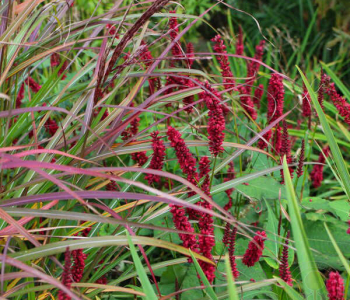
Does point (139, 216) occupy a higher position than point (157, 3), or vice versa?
point (157, 3)

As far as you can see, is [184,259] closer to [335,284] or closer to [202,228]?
[202,228]

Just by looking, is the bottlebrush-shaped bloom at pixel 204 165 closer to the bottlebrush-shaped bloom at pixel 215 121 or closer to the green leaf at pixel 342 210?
the bottlebrush-shaped bloom at pixel 215 121

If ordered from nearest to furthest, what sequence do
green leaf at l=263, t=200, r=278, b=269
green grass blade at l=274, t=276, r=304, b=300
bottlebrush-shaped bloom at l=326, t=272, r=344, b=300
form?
bottlebrush-shaped bloom at l=326, t=272, r=344, b=300, green grass blade at l=274, t=276, r=304, b=300, green leaf at l=263, t=200, r=278, b=269

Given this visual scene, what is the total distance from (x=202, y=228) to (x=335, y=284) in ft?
1.23

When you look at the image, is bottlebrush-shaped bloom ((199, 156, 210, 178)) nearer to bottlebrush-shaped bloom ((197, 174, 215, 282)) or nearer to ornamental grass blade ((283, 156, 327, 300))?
bottlebrush-shaped bloom ((197, 174, 215, 282))

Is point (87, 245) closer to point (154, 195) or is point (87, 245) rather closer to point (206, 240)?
Answer: point (206, 240)

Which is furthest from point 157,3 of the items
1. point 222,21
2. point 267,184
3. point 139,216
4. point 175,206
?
point 222,21

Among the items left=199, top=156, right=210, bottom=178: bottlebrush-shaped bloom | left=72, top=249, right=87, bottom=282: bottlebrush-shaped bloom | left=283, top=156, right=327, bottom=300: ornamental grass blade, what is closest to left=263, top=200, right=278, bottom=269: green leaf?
left=199, top=156, right=210, bottom=178: bottlebrush-shaped bloom

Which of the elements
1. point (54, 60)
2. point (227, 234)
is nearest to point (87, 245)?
point (227, 234)

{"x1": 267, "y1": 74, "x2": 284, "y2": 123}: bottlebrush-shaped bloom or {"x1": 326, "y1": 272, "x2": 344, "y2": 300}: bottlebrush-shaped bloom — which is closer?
{"x1": 326, "y1": 272, "x2": 344, "y2": 300}: bottlebrush-shaped bloom

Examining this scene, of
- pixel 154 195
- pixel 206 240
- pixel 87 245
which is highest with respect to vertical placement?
pixel 87 245

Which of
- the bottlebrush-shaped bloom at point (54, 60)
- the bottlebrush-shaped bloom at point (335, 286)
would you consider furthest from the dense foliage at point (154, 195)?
the bottlebrush-shaped bloom at point (54, 60)

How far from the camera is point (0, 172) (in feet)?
5.41

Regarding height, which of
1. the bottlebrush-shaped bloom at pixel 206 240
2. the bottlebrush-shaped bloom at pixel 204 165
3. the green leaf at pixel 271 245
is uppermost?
the bottlebrush-shaped bloom at pixel 204 165
